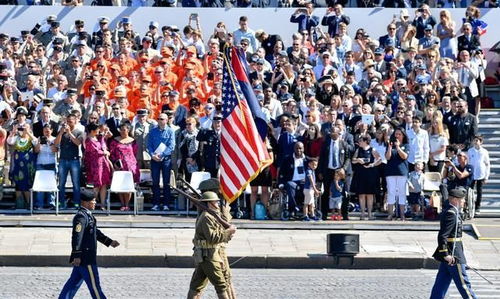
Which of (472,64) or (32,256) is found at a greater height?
(472,64)

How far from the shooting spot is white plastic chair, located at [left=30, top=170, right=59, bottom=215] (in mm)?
28125

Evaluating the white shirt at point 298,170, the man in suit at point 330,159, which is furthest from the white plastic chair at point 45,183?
the man in suit at point 330,159

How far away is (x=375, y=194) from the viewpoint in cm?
2850

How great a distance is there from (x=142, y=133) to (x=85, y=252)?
967 centimetres

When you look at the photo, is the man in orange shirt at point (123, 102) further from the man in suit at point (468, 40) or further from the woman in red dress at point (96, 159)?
the man in suit at point (468, 40)

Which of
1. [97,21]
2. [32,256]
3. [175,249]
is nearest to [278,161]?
[175,249]

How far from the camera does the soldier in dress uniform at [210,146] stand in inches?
1117

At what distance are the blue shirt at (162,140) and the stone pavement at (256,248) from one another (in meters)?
1.68

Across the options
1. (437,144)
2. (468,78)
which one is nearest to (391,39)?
(468,78)

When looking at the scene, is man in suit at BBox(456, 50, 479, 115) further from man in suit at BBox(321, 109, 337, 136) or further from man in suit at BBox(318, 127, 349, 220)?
man in suit at BBox(318, 127, 349, 220)

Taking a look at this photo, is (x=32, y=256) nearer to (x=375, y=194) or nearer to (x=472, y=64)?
(x=375, y=194)

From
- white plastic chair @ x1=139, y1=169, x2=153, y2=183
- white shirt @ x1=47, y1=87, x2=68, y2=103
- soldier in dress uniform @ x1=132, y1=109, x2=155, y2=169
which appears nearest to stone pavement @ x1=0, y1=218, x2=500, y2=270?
white plastic chair @ x1=139, y1=169, x2=153, y2=183

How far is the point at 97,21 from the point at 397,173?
34.0ft

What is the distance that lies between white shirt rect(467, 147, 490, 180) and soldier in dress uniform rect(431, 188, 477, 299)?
9112 mm
